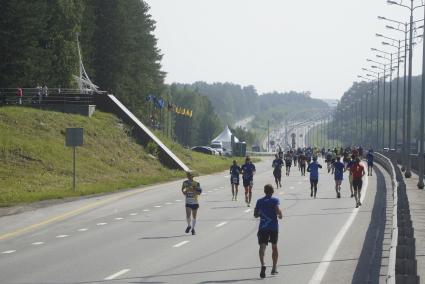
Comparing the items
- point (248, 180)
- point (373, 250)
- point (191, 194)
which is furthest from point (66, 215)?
point (373, 250)

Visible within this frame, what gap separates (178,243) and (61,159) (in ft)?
94.4

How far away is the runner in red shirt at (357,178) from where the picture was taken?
33469 millimetres

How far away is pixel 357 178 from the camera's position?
111 feet

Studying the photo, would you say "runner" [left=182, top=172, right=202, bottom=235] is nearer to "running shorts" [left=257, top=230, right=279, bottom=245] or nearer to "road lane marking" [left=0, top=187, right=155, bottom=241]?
"road lane marking" [left=0, top=187, right=155, bottom=241]

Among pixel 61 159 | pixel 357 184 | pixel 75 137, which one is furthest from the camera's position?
pixel 61 159

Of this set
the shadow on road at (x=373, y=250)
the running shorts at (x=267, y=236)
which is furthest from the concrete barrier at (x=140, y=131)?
the running shorts at (x=267, y=236)

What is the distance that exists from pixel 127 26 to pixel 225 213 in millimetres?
63418

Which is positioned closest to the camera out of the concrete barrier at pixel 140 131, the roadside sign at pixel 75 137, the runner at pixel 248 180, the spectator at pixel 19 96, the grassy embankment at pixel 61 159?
the runner at pixel 248 180

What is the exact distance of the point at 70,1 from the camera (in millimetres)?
78375

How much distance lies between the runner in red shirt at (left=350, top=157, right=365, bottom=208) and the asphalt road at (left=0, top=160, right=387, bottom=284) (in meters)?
0.59

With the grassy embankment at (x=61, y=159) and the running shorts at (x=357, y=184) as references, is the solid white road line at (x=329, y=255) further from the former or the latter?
the grassy embankment at (x=61, y=159)

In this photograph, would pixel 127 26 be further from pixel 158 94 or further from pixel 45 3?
pixel 158 94

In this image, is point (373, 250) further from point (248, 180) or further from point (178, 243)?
point (248, 180)

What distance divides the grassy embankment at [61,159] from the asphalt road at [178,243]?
4.76 m
